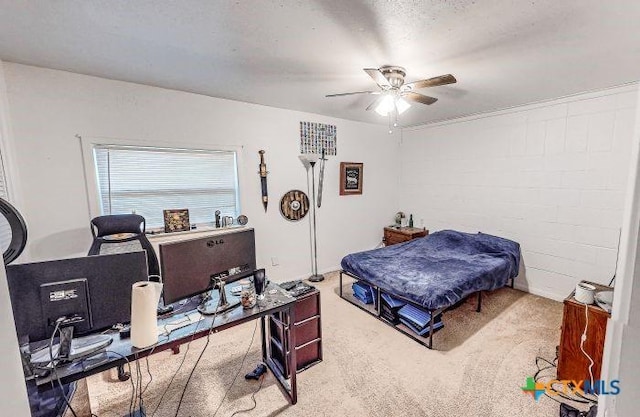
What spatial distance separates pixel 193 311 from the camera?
5.52ft

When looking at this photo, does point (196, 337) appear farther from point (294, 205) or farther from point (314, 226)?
point (314, 226)

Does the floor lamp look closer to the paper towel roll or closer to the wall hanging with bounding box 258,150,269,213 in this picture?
the wall hanging with bounding box 258,150,269,213

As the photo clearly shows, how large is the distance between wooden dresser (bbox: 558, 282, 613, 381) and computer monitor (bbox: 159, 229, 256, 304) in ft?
7.25

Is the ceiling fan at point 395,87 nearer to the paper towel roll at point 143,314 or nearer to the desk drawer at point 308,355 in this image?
the paper towel roll at point 143,314

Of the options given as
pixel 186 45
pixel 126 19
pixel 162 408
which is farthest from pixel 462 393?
pixel 126 19

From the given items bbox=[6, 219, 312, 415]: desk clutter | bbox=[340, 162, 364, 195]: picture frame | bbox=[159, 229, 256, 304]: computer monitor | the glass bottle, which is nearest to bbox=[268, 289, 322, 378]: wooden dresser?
bbox=[6, 219, 312, 415]: desk clutter

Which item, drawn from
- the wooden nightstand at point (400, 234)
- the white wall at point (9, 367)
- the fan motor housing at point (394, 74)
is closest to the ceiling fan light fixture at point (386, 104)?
the fan motor housing at point (394, 74)

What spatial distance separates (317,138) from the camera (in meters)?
3.90

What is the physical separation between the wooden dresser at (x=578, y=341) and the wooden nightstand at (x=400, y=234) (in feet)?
7.81

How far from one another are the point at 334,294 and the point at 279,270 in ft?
2.64

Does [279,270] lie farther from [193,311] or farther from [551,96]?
[551,96]

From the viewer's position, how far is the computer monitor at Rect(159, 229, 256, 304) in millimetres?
1485

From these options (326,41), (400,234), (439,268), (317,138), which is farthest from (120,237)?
(400,234)

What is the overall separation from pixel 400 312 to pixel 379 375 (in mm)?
726
